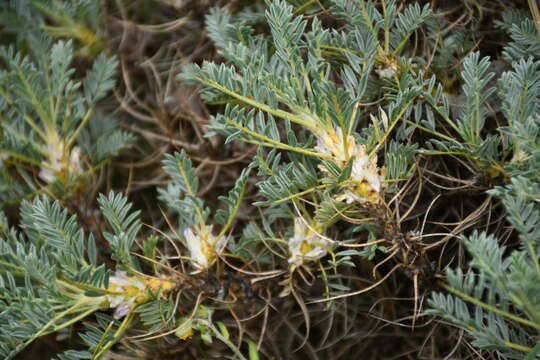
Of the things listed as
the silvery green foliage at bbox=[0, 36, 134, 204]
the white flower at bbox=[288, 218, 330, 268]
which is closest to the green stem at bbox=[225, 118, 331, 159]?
the white flower at bbox=[288, 218, 330, 268]

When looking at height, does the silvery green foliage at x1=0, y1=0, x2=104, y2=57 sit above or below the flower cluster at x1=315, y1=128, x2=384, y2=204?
above

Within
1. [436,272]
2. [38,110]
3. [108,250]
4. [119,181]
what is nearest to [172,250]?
[108,250]

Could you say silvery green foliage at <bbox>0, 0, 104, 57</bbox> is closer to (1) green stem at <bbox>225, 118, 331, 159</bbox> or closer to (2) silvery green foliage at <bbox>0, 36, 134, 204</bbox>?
(2) silvery green foliage at <bbox>0, 36, 134, 204</bbox>

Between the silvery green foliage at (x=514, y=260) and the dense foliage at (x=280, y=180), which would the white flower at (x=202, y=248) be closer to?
the dense foliage at (x=280, y=180)

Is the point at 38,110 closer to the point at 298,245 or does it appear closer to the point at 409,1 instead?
the point at 298,245

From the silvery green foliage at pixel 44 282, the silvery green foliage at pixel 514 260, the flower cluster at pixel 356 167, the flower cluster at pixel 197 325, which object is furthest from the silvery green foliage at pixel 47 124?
the silvery green foliage at pixel 514 260
